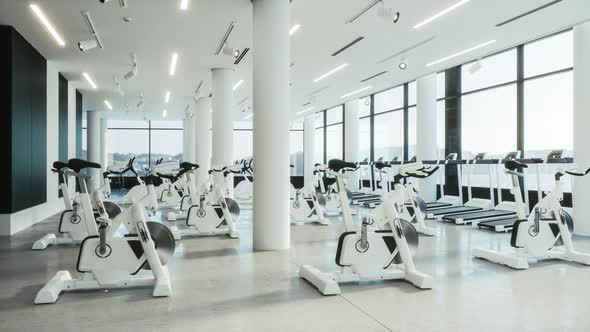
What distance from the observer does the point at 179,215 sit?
856cm

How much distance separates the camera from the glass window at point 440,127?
10609 mm

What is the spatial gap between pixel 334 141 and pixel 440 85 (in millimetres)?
7141

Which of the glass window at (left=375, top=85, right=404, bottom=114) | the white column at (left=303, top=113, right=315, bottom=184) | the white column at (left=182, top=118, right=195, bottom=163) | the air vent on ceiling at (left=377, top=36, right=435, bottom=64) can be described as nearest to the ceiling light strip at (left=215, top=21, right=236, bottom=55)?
the air vent on ceiling at (left=377, top=36, right=435, bottom=64)

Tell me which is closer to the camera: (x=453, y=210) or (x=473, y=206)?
(x=453, y=210)

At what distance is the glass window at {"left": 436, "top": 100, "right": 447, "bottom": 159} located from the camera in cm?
1061

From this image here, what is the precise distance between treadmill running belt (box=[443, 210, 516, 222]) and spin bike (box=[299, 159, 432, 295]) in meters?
4.16

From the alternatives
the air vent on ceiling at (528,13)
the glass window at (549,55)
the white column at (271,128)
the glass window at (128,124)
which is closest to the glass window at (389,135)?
the glass window at (549,55)

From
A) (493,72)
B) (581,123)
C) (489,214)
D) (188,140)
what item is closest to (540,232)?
(581,123)

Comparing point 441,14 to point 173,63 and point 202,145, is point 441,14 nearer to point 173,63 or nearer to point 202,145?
point 173,63

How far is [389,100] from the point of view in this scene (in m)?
13.1

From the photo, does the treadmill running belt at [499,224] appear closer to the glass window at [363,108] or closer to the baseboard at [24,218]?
the baseboard at [24,218]

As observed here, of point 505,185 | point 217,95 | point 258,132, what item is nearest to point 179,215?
point 217,95

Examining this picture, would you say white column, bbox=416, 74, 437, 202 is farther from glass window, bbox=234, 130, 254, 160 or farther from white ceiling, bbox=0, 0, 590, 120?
glass window, bbox=234, 130, 254, 160

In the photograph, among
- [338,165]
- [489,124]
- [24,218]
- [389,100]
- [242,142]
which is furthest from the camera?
[242,142]
